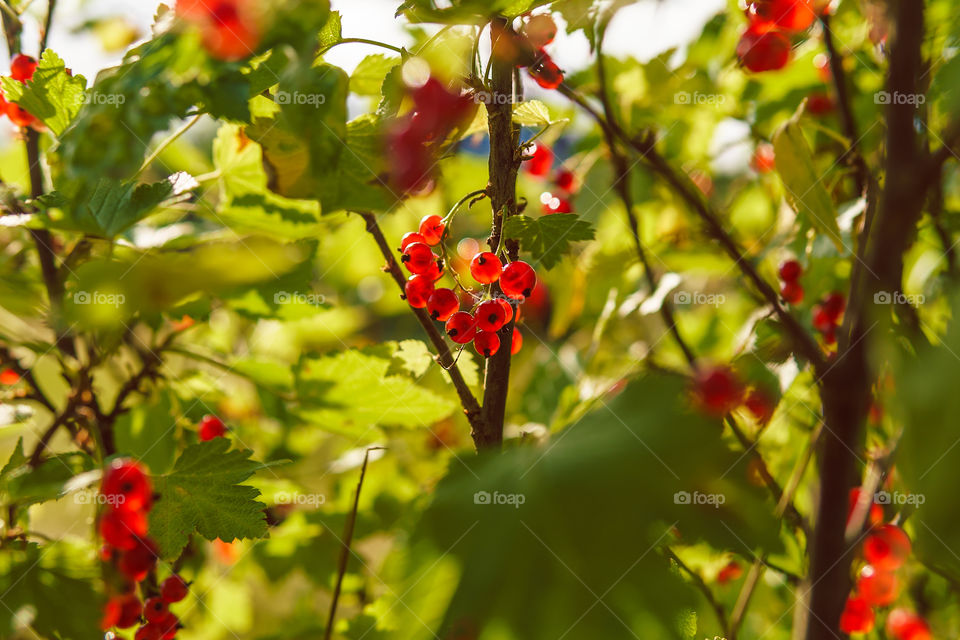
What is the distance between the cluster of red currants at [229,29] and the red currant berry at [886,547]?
930 millimetres

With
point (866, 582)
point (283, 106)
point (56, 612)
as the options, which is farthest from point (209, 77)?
point (866, 582)

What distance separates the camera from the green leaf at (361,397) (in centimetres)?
107

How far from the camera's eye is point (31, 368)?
3.59ft

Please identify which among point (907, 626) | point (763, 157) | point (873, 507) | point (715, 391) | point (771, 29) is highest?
point (771, 29)

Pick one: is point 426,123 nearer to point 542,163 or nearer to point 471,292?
Answer: point 471,292

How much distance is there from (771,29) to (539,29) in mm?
555

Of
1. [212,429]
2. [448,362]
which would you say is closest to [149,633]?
[212,429]

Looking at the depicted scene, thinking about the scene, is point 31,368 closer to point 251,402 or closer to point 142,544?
point 142,544

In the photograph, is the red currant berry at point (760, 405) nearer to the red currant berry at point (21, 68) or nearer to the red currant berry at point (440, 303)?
the red currant berry at point (440, 303)

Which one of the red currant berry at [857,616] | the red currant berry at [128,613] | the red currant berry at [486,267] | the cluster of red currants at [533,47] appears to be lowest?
the red currant berry at [857,616]

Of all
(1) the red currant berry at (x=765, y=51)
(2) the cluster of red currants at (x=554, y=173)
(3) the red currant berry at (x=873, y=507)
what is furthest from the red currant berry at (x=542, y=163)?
(3) the red currant berry at (x=873, y=507)

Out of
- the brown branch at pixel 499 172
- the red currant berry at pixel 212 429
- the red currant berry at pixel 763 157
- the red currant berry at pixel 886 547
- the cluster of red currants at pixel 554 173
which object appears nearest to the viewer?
the brown branch at pixel 499 172

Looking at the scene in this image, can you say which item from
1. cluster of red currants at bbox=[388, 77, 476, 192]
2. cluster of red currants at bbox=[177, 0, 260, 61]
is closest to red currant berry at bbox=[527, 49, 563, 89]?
cluster of red currants at bbox=[388, 77, 476, 192]

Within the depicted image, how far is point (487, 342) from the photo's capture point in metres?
0.75
